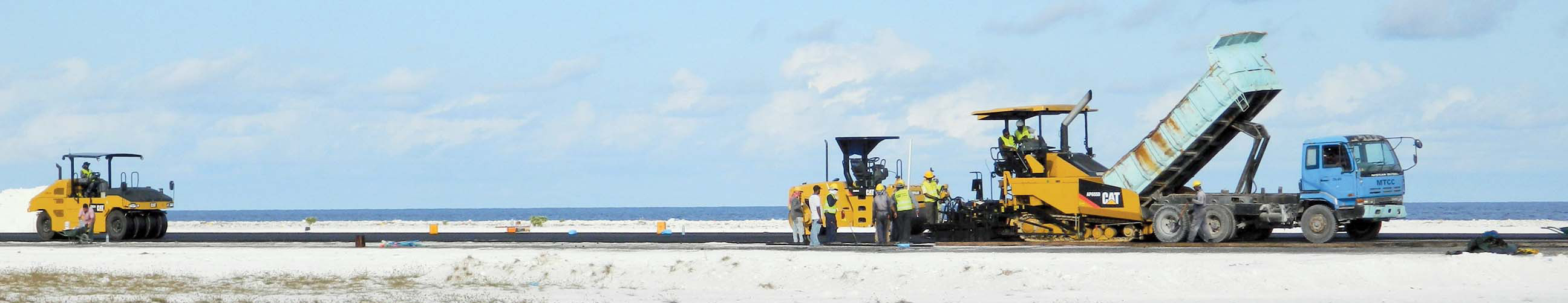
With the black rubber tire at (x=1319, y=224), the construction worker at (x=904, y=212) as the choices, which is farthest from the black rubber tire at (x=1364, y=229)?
the construction worker at (x=904, y=212)

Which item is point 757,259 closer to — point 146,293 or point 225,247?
point 146,293

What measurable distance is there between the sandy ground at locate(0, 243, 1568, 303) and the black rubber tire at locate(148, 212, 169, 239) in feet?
37.9

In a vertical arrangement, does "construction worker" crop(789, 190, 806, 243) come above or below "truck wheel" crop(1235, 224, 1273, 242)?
above

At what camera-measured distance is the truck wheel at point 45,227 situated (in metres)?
34.9

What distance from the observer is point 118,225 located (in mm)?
34875

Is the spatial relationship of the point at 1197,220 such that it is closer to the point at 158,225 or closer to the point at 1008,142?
the point at 1008,142

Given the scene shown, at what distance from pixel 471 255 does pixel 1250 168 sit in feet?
42.3

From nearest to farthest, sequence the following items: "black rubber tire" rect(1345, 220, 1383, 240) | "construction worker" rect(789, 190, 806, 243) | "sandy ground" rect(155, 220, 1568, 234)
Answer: "black rubber tire" rect(1345, 220, 1383, 240) < "construction worker" rect(789, 190, 806, 243) < "sandy ground" rect(155, 220, 1568, 234)

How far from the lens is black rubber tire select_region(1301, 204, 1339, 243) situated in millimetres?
25688

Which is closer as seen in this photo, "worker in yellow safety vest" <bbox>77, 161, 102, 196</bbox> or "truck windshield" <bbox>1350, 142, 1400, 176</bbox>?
"truck windshield" <bbox>1350, 142, 1400, 176</bbox>

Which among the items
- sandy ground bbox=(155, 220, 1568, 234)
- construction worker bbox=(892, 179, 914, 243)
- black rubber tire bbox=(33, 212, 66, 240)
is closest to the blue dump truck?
construction worker bbox=(892, 179, 914, 243)

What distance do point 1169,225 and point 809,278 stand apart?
9.57 meters

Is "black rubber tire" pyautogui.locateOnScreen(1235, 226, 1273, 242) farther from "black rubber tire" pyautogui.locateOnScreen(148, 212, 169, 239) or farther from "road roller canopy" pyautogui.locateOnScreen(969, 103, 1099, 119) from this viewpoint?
"black rubber tire" pyautogui.locateOnScreen(148, 212, 169, 239)

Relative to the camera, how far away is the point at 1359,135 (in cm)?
2592
